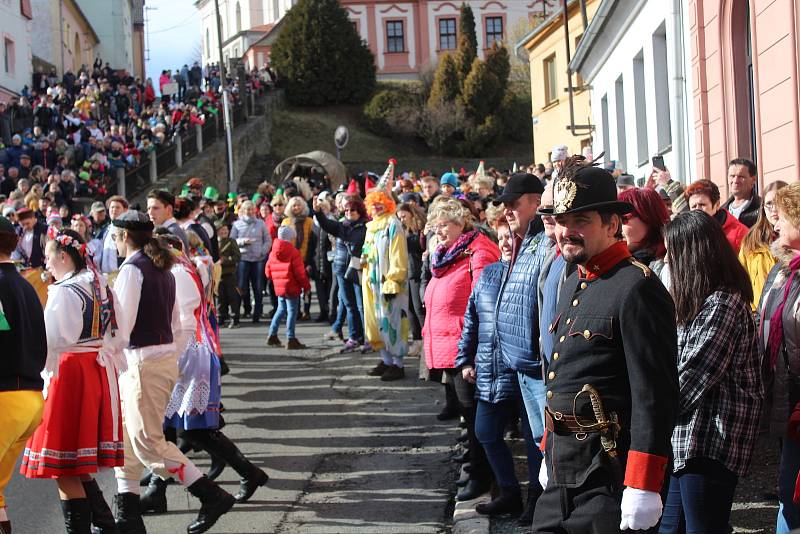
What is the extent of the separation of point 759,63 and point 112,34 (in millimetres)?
56400

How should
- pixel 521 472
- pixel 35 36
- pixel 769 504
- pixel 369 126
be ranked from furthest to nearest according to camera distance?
pixel 369 126
pixel 35 36
pixel 521 472
pixel 769 504

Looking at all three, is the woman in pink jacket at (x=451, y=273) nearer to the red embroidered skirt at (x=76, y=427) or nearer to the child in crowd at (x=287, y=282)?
the red embroidered skirt at (x=76, y=427)

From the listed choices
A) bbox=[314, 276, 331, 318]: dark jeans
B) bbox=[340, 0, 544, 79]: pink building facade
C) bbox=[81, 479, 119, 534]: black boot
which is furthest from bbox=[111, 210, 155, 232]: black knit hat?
bbox=[340, 0, 544, 79]: pink building facade

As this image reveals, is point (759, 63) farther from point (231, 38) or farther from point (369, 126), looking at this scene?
point (231, 38)

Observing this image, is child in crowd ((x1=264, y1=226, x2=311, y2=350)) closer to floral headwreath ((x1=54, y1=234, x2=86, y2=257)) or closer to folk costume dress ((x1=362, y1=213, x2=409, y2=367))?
folk costume dress ((x1=362, y1=213, x2=409, y2=367))

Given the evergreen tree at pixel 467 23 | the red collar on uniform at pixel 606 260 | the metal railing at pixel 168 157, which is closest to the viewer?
the red collar on uniform at pixel 606 260

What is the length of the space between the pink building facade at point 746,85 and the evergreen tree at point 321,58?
4466 cm

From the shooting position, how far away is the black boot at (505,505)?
250 inches

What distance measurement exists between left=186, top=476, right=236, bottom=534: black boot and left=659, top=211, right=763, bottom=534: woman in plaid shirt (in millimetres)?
2889

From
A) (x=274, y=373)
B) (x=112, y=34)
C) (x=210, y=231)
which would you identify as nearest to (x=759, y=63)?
(x=274, y=373)

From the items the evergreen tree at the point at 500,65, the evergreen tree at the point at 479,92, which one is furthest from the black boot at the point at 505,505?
the evergreen tree at the point at 500,65

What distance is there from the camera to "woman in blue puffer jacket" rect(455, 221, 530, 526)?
6.19m

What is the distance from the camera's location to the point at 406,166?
2069 inches

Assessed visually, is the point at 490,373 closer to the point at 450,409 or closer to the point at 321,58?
the point at 450,409
